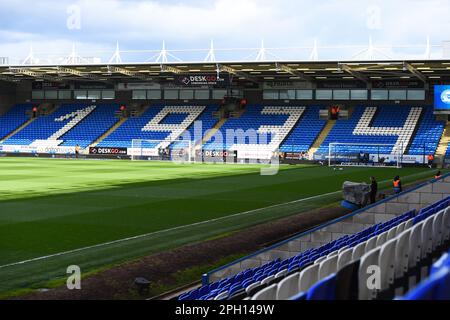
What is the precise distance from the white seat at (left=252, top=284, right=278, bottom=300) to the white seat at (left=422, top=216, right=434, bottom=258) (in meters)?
3.23

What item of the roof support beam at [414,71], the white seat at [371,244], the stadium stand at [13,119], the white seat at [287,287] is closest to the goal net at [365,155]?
the roof support beam at [414,71]

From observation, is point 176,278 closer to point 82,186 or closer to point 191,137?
point 82,186

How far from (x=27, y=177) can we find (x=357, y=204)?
21.4m

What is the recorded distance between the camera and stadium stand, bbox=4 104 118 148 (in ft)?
221

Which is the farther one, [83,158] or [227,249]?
[83,158]

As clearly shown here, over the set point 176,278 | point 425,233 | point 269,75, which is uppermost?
point 269,75

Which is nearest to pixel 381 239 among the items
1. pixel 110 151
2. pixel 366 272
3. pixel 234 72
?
pixel 366 272

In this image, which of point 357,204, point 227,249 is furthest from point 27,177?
point 227,249

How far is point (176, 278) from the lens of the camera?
1239 centimetres

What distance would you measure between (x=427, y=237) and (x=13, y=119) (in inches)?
2805

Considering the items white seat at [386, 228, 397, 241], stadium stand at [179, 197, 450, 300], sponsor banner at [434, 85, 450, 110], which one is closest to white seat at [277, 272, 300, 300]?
stadium stand at [179, 197, 450, 300]

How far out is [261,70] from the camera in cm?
5897

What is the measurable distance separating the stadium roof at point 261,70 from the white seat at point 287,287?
4640cm

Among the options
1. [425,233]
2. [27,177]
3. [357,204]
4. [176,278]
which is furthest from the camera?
[27,177]
